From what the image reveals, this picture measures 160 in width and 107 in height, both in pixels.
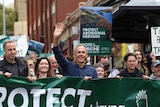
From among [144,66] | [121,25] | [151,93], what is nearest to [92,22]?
[121,25]

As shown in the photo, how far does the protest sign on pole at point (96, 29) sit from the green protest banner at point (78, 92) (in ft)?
19.0

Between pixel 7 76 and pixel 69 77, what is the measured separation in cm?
87

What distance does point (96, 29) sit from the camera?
14.1 m

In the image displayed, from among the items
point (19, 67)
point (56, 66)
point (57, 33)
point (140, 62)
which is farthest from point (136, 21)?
point (19, 67)

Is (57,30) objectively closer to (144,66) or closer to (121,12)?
(144,66)

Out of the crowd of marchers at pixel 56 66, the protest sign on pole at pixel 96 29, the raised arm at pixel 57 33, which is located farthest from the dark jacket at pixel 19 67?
the protest sign on pole at pixel 96 29

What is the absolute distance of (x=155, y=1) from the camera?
12.7m

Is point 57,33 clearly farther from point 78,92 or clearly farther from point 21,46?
point 21,46

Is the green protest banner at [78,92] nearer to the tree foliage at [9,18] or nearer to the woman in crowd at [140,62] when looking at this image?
the woman in crowd at [140,62]

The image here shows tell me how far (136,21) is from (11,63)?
7708 millimetres

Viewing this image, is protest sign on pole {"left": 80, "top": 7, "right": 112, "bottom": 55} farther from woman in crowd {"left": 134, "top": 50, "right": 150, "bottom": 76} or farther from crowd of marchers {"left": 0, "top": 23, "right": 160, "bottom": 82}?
crowd of marchers {"left": 0, "top": 23, "right": 160, "bottom": 82}

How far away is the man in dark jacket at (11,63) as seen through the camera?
7930 millimetres

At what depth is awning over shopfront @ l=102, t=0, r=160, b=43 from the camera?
41.7 ft

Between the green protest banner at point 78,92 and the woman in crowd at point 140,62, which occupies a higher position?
the woman in crowd at point 140,62
